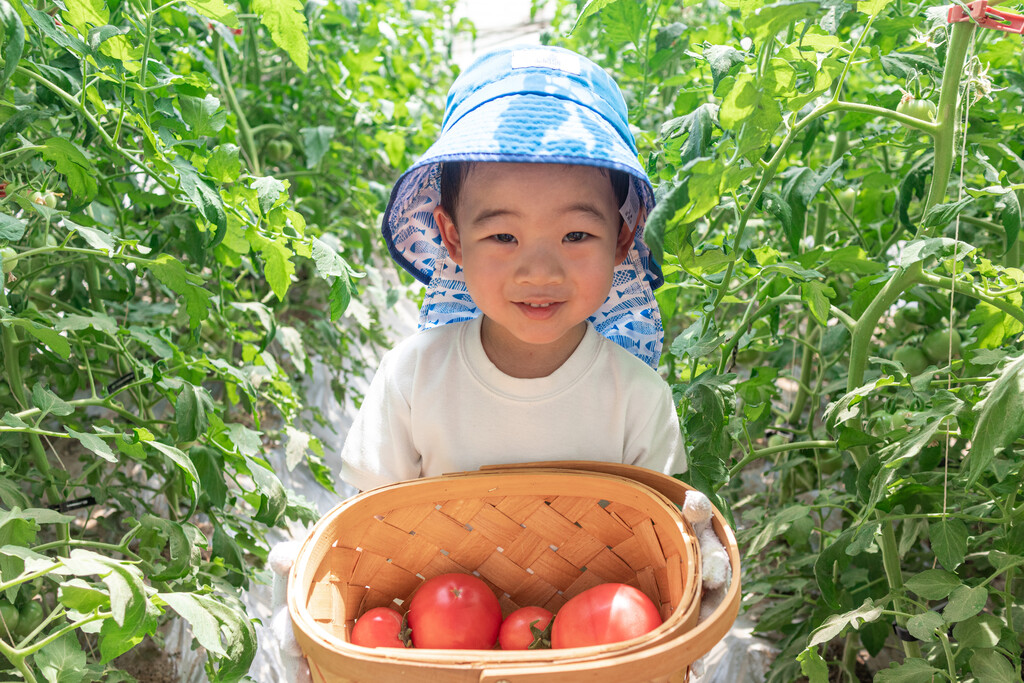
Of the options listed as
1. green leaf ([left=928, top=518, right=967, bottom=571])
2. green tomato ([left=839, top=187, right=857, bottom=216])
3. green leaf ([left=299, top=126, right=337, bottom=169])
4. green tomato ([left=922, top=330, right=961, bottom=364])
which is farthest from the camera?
green leaf ([left=299, top=126, right=337, bottom=169])

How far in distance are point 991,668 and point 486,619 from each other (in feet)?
1.86

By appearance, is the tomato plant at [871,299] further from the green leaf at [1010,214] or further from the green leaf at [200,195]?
the green leaf at [200,195]

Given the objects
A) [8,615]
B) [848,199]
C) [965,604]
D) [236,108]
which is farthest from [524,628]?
[236,108]

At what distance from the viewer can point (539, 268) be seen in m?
1.03

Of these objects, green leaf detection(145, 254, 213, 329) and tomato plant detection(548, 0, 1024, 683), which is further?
green leaf detection(145, 254, 213, 329)

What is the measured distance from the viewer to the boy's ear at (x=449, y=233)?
117 cm

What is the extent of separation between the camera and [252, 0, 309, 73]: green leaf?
111 centimetres

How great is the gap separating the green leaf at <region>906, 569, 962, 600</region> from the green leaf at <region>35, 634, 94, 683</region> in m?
0.92

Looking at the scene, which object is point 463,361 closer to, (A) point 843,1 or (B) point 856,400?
(B) point 856,400

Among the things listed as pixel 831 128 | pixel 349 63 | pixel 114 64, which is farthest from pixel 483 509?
pixel 349 63

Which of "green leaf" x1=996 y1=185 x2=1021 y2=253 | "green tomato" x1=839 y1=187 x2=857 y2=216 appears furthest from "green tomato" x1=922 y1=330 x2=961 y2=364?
"green leaf" x1=996 y1=185 x2=1021 y2=253

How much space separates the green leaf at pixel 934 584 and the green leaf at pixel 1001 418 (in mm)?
236

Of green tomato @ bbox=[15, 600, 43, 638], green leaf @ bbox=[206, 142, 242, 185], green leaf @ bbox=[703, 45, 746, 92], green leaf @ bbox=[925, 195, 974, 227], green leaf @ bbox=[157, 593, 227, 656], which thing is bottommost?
green tomato @ bbox=[15, 600, 43, 638]

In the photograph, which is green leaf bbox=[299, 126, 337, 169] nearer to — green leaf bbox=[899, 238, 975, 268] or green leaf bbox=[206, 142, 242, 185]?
green leaf bbox=[206, 142, 242, 185]
